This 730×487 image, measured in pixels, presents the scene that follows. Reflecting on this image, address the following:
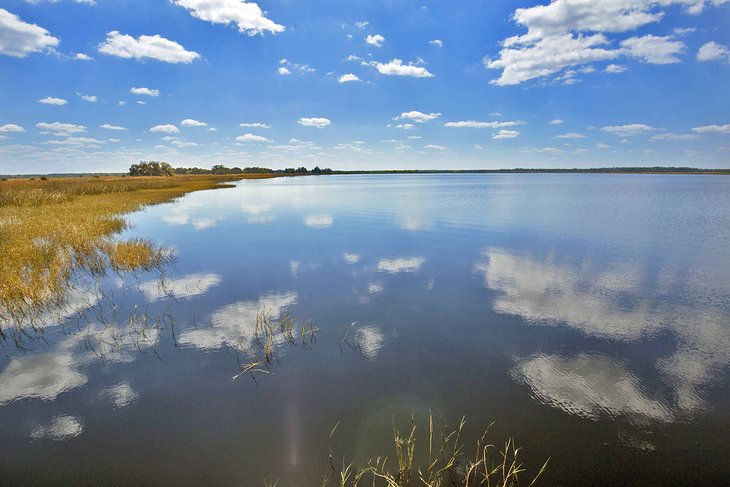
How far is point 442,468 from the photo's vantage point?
595 centimetres

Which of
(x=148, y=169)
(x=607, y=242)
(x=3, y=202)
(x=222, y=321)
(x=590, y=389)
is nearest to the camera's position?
(x=590, y=389)

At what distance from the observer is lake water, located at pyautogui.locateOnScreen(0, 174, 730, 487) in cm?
619

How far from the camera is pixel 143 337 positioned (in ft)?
35.1

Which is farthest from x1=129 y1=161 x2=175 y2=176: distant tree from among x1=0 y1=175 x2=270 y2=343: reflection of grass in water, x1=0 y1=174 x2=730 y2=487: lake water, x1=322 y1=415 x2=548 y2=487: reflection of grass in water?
x1=322 y1=415 x2=548 y2=487: reflection of grass in water

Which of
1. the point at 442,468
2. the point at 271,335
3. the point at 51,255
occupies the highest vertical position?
the point at 51,255

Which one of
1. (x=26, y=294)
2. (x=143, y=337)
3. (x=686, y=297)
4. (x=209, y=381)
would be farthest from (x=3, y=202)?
(x=686, y=297)

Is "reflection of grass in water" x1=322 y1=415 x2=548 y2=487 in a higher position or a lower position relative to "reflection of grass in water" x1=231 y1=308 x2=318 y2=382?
lower

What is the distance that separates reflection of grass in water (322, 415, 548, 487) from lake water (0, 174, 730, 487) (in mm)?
298

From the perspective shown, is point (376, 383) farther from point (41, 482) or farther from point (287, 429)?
point (41, 482)

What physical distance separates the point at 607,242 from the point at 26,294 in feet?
107

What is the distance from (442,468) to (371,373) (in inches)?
121

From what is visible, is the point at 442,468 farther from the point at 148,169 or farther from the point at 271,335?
the point at 148,169

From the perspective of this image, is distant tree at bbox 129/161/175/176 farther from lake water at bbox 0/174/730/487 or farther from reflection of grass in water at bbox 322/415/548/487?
reflection of grass in water at bbox 322/415/548/487

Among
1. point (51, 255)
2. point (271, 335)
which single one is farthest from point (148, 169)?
point (271, 335)
